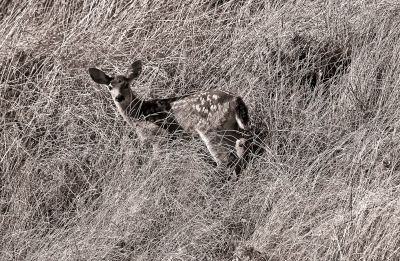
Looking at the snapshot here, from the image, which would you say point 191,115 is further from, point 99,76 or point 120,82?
point 99,76

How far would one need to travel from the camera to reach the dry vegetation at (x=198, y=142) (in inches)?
193

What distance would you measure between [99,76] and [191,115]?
0.76m

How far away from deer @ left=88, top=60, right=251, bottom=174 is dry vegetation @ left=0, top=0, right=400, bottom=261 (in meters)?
0.15

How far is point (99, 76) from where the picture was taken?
6.35 meters

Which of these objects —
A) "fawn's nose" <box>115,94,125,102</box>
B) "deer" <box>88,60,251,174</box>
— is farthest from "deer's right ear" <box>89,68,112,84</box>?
"fawn's nose" <box>115,94,125,102</box>

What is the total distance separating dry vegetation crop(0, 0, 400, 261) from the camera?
193 inches

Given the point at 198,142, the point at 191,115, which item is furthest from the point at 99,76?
the point at 198,142

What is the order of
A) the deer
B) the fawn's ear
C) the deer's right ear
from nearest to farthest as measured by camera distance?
the deer → the deer's right ear → the fawn's ear

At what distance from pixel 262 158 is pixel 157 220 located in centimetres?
98

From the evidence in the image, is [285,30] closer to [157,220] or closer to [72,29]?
[72,29]

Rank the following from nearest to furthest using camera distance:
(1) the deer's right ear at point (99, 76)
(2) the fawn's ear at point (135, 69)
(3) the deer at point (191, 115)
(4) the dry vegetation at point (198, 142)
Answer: (4) the dry vegetation at point (198, 142)
(3) the deer at point (191, 115)
(1) the deer's right ear at point (99, 76)
(2) the fawn's ear at point (135, 69)

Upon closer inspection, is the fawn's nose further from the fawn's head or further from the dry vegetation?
the dry vegetation

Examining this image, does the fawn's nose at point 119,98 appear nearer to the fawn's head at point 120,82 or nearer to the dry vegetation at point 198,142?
the fawn's head at point 120,82

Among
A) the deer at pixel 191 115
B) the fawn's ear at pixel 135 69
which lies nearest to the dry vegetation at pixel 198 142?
the deer at pixel 191 115
